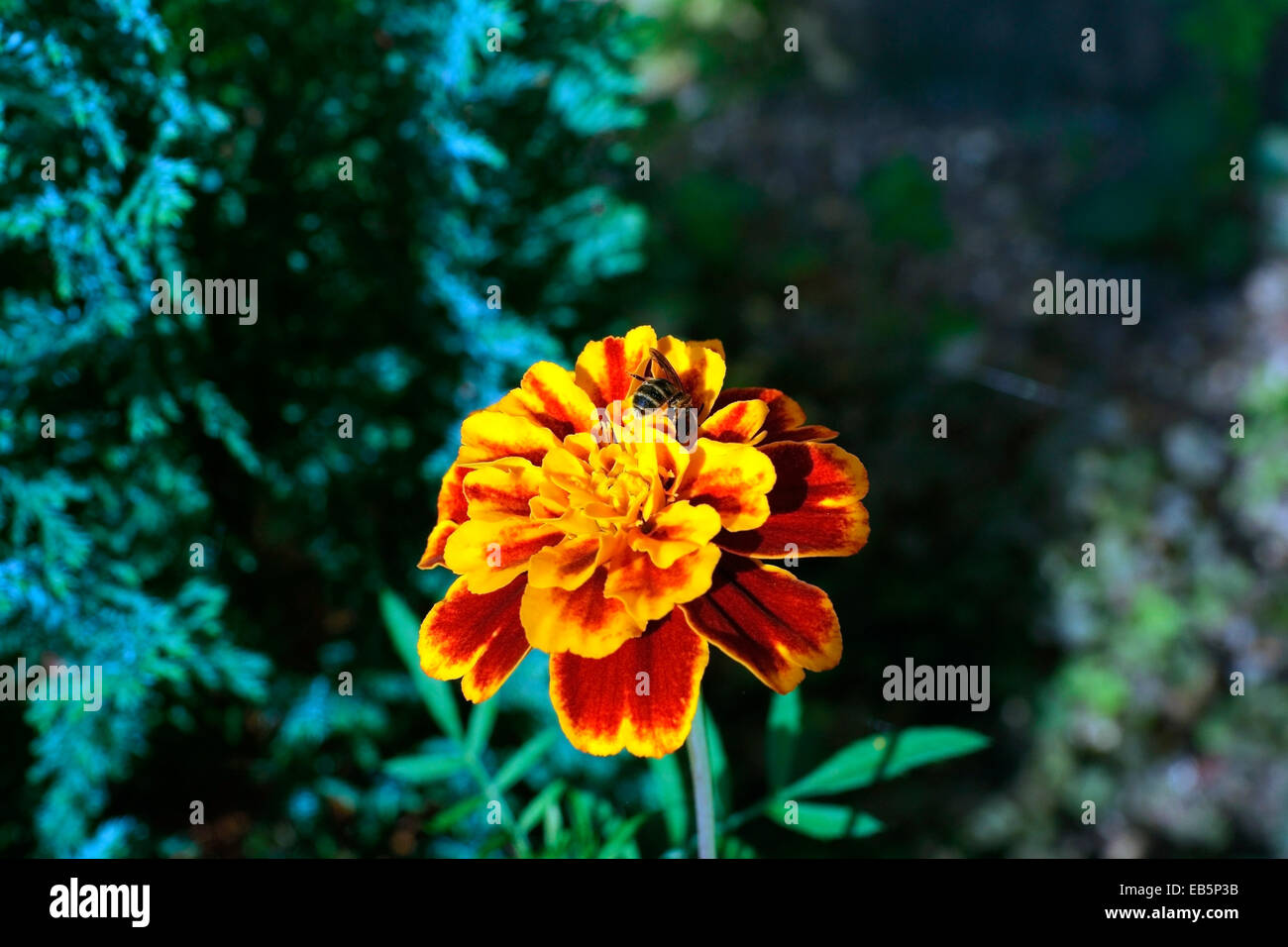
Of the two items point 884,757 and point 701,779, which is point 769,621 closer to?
point 701,779

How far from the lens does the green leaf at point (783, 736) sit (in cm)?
118

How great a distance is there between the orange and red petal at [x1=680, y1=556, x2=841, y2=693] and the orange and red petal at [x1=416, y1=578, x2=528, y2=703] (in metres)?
0.15

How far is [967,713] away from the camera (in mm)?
2422

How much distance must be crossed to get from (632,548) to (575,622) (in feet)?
0.24

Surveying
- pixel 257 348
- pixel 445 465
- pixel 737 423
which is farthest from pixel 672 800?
pixel 257 348

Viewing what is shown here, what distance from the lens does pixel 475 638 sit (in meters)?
0.76

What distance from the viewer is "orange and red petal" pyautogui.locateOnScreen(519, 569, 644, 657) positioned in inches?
27.0

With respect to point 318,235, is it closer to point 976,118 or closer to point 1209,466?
point 1209,466

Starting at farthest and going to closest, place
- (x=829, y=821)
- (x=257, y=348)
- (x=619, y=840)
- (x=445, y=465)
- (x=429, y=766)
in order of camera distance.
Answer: (x=445, y=465) < (x=257, y=348) < (x=429, y=766) < (x=829, y=821) < (x=619, y=840)

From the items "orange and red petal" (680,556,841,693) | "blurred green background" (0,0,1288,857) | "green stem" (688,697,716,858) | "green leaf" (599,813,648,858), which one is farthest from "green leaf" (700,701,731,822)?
"orange and red petal" (680,556,841,693)

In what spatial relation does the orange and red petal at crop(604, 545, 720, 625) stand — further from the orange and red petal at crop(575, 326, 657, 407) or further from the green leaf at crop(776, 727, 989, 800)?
the green leaf at crop(776, 727, 989, 800)

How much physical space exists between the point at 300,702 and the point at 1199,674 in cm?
211

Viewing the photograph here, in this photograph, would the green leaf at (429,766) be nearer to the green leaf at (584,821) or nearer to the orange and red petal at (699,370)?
the green leaf at (584,821)

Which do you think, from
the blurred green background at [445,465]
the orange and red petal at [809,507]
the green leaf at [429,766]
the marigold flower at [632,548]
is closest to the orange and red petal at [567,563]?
the marigold flower at [632,548]
